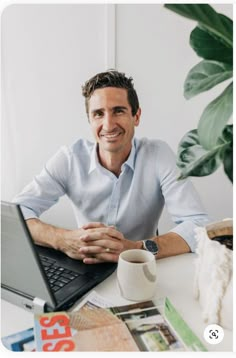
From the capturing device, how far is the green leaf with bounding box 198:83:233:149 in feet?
1.71

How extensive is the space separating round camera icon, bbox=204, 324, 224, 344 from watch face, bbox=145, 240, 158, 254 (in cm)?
27

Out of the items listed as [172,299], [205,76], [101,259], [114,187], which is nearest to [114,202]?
[114,187]

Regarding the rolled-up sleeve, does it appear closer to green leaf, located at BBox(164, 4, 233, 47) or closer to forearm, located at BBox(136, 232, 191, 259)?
forearm, located at BBox(136, 232, 191, 259)

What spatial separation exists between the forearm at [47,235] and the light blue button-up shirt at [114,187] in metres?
0.14

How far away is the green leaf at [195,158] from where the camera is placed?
521mm

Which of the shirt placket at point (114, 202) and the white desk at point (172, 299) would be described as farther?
the shirt placket at point (114, 202)

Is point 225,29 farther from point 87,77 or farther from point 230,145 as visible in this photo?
point 87,77

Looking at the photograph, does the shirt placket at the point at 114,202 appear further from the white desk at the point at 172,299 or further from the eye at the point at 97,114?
the white desk at the point at 172,299

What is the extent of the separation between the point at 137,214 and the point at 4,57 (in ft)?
2.40

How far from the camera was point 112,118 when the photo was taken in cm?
105

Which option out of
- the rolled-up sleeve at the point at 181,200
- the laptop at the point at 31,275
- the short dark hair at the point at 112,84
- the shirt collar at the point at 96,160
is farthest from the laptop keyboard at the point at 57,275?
the short dark hair at the point at 112,84

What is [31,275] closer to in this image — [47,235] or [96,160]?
[47,235]

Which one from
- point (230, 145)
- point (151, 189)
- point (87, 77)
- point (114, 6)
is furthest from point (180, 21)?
point (230, 145)

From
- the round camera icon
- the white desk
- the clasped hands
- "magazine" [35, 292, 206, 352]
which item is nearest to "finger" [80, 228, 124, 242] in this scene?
the clasped hands
